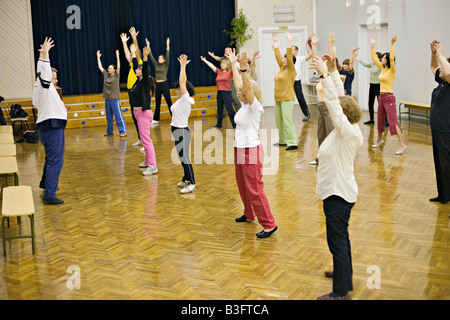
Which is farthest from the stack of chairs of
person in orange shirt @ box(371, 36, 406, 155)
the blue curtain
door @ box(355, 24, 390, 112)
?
door @ box(355, 24, 390, 112)

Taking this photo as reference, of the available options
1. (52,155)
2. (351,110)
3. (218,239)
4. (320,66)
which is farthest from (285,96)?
(351,110)

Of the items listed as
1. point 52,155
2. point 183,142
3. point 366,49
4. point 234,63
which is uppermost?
point 366,49

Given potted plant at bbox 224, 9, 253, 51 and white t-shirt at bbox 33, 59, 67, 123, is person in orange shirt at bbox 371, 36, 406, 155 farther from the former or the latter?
potted plant at bbox 224, 9, 253, 51

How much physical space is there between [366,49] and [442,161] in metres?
8.79

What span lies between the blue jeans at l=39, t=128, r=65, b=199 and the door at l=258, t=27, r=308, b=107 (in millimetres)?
10349

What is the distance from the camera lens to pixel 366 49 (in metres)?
14.5

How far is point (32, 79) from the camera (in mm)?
14078

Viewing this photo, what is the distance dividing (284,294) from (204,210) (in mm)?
2481

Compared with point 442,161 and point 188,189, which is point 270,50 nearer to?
point 188,189

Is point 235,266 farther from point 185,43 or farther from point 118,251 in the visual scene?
point 185,43

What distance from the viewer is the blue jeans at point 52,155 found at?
22.7ft

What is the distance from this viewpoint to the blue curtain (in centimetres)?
A: 1458

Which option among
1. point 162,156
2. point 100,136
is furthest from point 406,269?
point 100,136

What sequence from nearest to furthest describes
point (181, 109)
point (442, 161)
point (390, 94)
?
point (442, 161) → point (181, 109) → point (390, 94)
